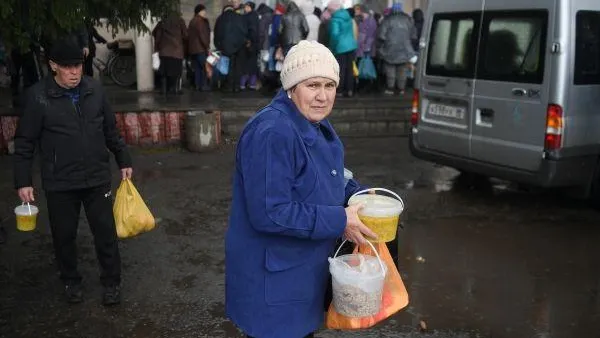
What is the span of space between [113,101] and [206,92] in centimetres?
241

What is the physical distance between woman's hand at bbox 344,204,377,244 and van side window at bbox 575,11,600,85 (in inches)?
173

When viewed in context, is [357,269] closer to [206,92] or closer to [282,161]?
[282,161]

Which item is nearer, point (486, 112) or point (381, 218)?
point (381, 218)

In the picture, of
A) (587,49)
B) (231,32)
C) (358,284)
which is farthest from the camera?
(231,32)

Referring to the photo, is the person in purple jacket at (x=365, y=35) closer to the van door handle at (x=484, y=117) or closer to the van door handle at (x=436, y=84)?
the van door handle at (x=436, y=84)

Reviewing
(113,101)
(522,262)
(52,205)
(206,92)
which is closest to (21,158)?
(52,205)

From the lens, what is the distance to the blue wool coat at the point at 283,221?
2.26m

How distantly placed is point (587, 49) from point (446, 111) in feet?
5.36

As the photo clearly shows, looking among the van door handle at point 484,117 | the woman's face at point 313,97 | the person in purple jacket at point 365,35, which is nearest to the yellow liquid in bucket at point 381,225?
the woman's face at point 313,97

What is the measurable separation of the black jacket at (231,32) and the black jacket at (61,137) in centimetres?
857

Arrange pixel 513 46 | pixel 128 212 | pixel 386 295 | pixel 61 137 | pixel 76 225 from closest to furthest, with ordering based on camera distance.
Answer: pixel 386 295
pixel 61 137
pixel 76 225
pixel 128 212
pixel 513 46

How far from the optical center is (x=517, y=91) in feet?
20.6

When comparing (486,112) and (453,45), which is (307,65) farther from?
(453,45)

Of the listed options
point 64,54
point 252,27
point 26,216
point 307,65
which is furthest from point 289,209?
point 252,27
